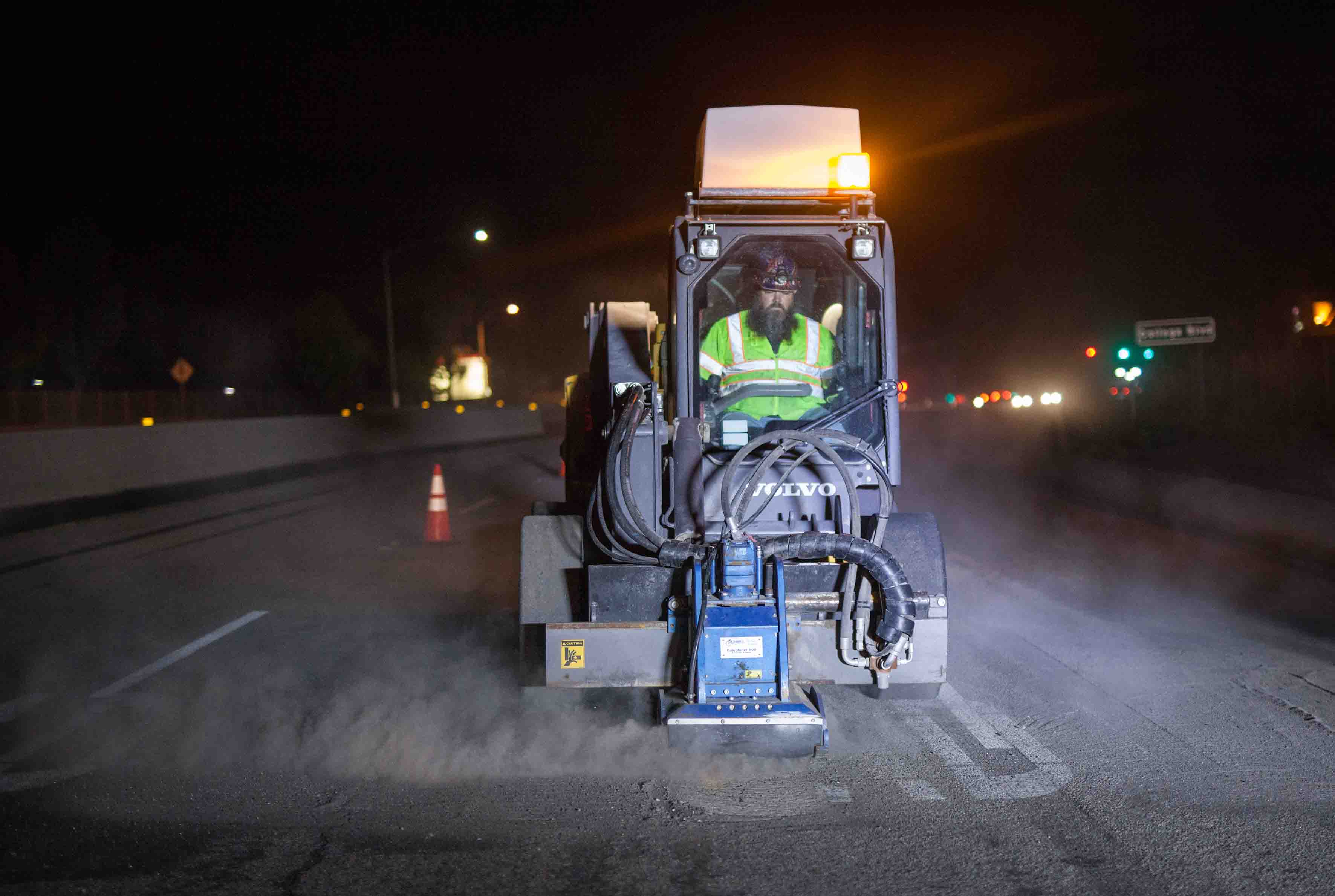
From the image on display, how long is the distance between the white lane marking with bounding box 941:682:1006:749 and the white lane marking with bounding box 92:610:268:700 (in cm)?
492

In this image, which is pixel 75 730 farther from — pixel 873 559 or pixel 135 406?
pixel 135 406

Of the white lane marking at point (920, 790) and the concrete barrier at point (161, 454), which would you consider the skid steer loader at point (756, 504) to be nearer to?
the white lane marking at point (920, 790)

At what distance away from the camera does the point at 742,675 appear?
5.50 meters

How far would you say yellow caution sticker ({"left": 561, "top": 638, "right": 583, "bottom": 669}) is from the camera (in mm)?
5855

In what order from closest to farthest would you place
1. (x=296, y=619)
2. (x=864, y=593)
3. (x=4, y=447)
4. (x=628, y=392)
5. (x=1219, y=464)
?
(x=864, y=593) < (x=628, y=392) < (x=296, y=619) < (x=4, y=447) < (x=1219, y=464)

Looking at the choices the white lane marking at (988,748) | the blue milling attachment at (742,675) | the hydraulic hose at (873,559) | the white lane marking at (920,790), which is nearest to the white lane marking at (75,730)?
the blue milling attachment at (742,675)

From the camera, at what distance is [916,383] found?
213 feet

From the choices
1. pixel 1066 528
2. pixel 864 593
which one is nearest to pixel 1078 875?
pixel 864 593

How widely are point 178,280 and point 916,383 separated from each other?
41.8 metres

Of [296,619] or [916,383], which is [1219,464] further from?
[916,383]

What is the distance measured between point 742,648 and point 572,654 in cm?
92

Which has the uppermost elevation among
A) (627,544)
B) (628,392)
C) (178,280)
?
(178,280)

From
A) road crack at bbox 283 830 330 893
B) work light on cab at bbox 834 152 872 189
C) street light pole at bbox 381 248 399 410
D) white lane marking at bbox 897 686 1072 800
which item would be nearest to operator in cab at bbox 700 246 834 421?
work light on cab at bbox 834 152 872 189

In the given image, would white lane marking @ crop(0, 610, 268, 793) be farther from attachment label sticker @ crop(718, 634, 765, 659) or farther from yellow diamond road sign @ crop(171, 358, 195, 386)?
yellow diamond road sign @ crop(171, 358, 195, 386)
